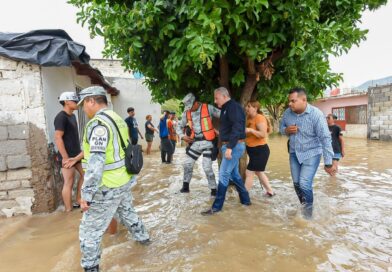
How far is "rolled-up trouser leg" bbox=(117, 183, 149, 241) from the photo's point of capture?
3009 mm

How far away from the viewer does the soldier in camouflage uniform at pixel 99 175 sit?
250 cm

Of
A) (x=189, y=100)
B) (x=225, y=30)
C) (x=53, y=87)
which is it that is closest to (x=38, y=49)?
(x=53, y=87)

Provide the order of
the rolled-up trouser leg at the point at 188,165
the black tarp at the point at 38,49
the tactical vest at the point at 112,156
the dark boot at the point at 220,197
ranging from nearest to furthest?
the tactical vest at the point at 112,156
the dark boot at the point at 220,197
the black tarp at the point at 38,49
the rolled-up trouser leg at the point at 188,165

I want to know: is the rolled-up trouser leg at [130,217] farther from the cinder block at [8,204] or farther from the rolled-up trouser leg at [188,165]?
the cinder block at [8,204]

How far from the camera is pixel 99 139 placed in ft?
8.25

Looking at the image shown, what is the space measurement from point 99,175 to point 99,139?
32 centimetres

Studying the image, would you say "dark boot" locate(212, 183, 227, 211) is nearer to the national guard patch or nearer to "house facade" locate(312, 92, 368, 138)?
the national guard patch

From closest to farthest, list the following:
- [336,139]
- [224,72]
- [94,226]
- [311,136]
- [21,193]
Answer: [94,226] < [311,136] < [21,193] < [224,72] < [336,139]

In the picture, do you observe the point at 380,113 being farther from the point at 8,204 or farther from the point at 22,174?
the point at 8,204

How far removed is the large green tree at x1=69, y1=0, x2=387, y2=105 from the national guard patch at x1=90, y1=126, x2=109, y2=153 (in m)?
1.21

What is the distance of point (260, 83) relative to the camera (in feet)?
15.1

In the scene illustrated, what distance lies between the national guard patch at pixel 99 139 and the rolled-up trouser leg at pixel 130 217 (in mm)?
616

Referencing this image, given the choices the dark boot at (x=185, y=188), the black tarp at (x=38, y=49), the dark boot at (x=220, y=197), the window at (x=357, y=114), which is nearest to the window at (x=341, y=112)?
the window at (x=357, y=114)

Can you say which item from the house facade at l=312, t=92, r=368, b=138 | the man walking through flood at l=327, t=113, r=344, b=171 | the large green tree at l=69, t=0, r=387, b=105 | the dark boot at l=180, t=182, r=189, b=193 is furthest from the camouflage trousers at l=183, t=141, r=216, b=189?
the house facade at l=312, t=92, r=368, b=138
